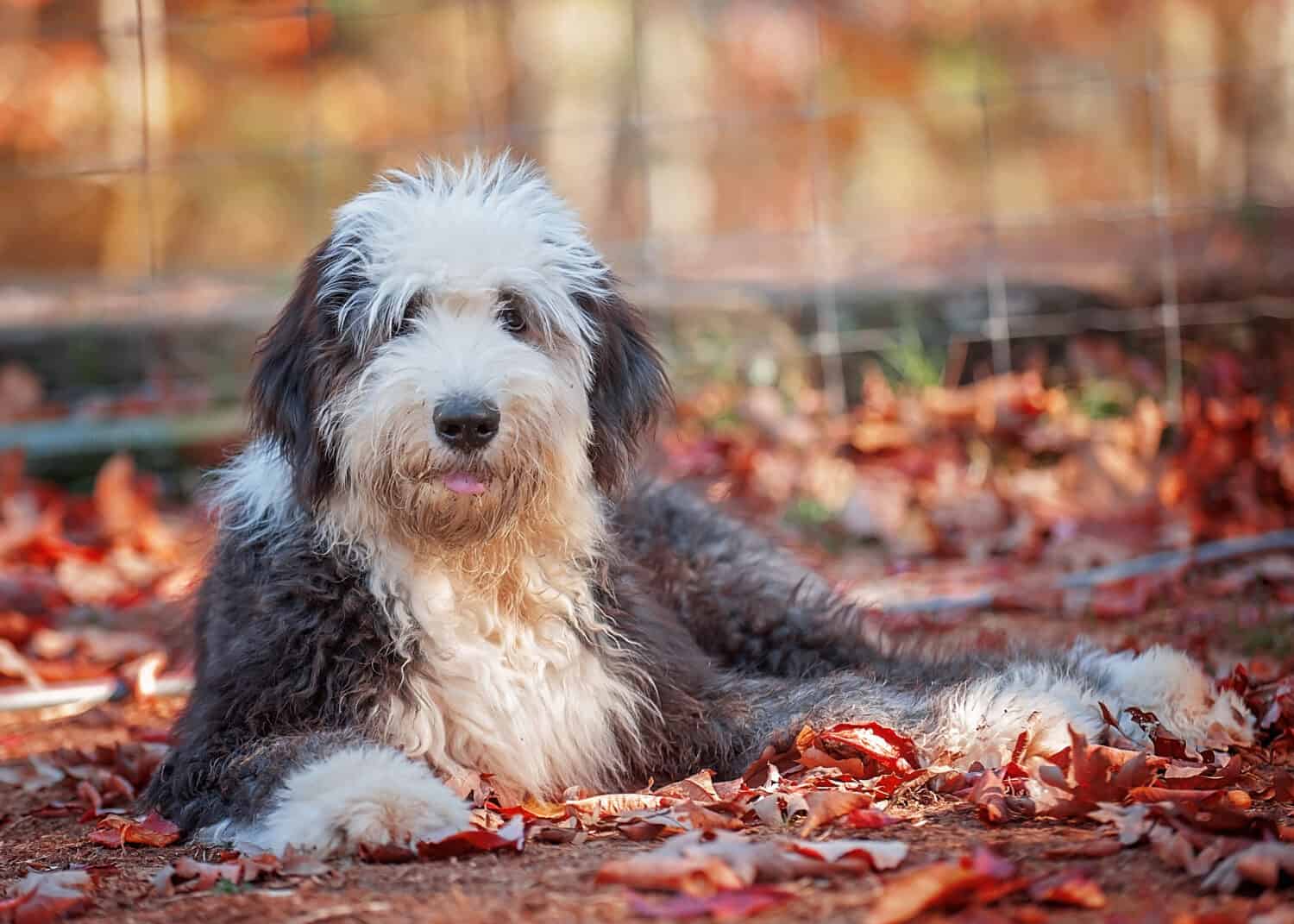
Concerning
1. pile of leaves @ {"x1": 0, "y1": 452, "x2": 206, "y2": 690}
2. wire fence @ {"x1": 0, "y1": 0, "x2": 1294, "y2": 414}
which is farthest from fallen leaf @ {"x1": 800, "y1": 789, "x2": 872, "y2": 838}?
wire fence @ {"x1": 0, "y1": 0, "x2": 1294, "y2": 414}

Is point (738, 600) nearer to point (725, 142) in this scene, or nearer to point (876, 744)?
point (876, 744)

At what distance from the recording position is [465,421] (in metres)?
3.30

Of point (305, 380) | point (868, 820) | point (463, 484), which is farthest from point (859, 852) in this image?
point (305, 380)

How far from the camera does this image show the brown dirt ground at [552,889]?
2.59 m

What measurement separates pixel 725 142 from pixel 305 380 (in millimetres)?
6377

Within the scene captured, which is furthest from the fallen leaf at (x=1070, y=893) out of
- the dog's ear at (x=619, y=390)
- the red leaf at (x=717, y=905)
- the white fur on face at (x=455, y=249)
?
the white fur on face at (x=455, y=249)

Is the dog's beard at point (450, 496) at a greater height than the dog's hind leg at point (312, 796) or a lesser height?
greater

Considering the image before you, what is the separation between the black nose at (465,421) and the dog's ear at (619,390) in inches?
18.1

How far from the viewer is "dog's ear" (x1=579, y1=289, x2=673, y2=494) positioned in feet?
12.4

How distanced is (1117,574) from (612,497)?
2926 millimetres

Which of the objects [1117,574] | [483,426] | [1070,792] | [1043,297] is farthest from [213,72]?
[1070,792]

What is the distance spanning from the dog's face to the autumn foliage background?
0.75 m

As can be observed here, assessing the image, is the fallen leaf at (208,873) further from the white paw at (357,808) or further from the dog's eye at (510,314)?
the dog's eye at (510,314)

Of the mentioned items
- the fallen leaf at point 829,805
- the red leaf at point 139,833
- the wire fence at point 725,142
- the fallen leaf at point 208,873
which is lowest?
the red leaf at point 139,833
